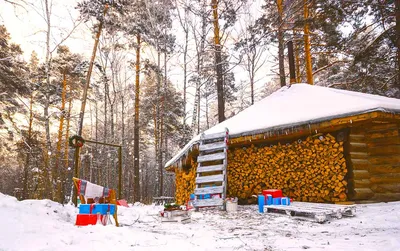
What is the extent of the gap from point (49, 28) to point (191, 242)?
11198mm

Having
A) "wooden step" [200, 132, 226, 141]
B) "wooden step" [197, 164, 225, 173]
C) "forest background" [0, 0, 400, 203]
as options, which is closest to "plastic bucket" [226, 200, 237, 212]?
"wooden step" [197, 164, 225, 173]

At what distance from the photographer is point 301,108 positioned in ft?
26.5

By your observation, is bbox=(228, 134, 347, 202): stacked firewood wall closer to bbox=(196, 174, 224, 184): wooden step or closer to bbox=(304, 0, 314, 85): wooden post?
bbox=(196, 174, 224, 184): wooden step

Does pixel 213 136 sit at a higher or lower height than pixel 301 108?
lower

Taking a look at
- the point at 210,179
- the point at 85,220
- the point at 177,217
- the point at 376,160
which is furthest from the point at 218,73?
the point at 85,220

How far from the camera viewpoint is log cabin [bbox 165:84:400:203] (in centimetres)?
690

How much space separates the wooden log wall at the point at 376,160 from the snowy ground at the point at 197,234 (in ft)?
6.72

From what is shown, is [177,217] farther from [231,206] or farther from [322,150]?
[322,150]

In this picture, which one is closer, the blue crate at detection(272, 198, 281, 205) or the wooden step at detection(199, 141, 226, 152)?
the blue crate at detection(272, 198, 281, 205)

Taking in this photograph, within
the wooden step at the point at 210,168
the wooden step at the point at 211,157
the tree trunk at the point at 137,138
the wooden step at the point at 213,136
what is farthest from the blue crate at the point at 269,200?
the tree trunk at the point at 137,138

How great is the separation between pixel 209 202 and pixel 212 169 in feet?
3.38

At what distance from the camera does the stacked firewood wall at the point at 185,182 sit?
9.50 meters

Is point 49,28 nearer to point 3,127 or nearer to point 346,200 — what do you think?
point 3,127

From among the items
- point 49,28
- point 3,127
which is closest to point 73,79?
point 3,127
